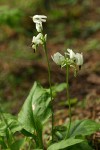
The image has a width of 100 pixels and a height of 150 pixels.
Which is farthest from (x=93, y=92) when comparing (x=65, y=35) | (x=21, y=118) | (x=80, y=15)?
(x=80, y=15)

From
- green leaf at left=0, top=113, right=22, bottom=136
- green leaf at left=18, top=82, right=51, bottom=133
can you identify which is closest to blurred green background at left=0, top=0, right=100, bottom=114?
green leaf at left=18, top=82, right=51, bottom=133

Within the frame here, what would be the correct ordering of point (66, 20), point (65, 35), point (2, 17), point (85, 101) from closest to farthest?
point (85, 101), point (2, 17), point (65, 35), point (66, 20)

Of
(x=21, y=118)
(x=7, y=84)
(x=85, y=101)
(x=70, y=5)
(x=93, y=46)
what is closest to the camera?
(x=21, y=118)

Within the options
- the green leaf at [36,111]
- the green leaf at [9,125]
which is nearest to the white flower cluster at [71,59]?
the green leaf at [36,111]

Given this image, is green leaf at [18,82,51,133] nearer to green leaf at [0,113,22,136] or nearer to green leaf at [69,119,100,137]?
green leaf at [0,113,22,136]

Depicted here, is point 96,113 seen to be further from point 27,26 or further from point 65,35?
point 27,26

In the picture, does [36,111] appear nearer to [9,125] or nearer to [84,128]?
[9,125]

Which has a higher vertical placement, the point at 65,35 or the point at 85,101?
the point at 65,35

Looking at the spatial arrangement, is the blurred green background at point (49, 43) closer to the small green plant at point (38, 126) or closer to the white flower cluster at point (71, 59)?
the small green plant at point (38, 126)
